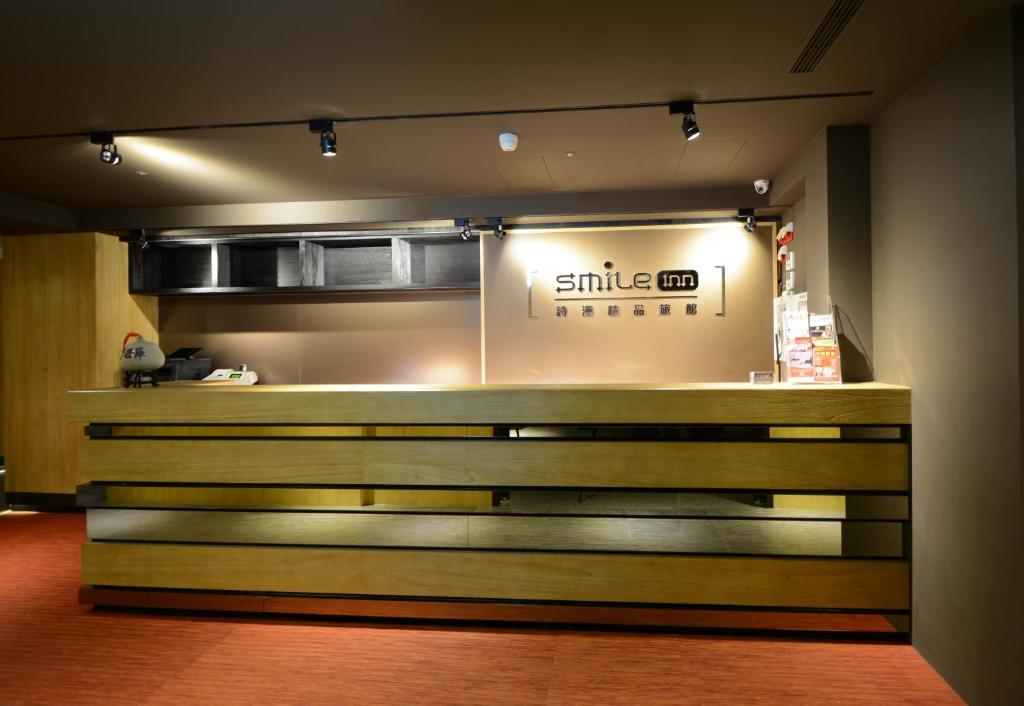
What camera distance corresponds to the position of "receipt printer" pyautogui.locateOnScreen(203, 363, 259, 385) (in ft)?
18.8

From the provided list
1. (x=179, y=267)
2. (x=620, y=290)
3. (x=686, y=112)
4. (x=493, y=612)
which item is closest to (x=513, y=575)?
(x=493, y=612)

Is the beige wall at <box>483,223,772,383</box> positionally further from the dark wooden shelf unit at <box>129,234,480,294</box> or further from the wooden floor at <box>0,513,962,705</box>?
the wooden floor at <box>0,513,962,705</box>

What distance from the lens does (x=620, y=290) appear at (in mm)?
5262

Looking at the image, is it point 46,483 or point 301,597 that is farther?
point 46,483

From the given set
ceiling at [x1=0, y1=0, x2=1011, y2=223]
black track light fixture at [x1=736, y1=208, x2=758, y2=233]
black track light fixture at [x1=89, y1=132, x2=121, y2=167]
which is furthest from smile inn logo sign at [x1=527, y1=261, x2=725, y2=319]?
black track light fixture at [x1=89, y1=132, x2=121, y2=167]

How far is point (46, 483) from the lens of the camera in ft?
18.2

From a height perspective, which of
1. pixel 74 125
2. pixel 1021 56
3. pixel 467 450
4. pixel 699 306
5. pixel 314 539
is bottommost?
pixel 314 539

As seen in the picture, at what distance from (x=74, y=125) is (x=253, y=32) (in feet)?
5.59

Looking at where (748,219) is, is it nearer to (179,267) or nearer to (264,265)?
(264,265)

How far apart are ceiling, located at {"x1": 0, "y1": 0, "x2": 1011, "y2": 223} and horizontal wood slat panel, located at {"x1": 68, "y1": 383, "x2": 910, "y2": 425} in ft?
4.93

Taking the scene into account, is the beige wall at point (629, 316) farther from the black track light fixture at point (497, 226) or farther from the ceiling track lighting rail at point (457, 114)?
the ceiling track lighting rail at point (457, 114)

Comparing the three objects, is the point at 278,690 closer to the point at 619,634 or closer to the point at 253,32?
the point at 619,634

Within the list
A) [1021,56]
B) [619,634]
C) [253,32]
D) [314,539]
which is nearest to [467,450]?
[314,539]

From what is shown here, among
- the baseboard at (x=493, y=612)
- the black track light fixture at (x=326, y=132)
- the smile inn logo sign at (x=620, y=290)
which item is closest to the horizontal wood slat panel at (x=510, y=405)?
the baseboard at (x=493, y=612)
